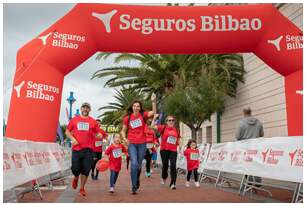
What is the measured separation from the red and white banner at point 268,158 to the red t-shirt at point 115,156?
7.75 feet

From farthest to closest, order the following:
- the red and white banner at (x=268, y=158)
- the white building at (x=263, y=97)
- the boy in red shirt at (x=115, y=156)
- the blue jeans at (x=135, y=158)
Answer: the white building at (x=263, y=97) → the boy in red shirt at (x=115, y=156) → the blue jeans at (x=135, y=158) → the red and white banner at (x=268, y=158)

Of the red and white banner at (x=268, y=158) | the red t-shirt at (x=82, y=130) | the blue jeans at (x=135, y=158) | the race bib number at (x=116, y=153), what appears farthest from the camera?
the race bib number at (x=116, y=153)

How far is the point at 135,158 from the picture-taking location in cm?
855

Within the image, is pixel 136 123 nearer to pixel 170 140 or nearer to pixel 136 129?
pixel 136 129

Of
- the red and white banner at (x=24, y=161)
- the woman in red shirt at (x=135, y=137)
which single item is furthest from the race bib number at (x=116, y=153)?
the red and white banner at (x=24, y=161)

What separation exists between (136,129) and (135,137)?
0.16m

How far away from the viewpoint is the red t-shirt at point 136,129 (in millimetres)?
8602

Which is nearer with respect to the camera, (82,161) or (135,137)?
(82,161)

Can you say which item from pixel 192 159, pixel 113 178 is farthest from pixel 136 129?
pixel 192 159

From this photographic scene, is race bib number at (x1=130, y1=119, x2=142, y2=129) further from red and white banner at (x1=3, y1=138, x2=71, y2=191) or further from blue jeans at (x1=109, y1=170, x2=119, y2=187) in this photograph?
red and white banner at (x1=3, y1=138, x2=71, y2=191)

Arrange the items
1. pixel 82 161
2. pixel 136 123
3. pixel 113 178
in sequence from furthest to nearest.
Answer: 1. pixel 113 178
2. pixel 136 123
3. pixel 82 161

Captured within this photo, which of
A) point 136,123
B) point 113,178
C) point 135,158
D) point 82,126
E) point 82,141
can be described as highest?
point 136,123

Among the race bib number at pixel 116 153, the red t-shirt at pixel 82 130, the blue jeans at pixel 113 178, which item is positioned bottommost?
the blue jeans at pixel 113 178

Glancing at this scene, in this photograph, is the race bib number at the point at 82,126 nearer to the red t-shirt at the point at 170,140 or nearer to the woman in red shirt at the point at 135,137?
the woman in red shirt at the point at 135,137
